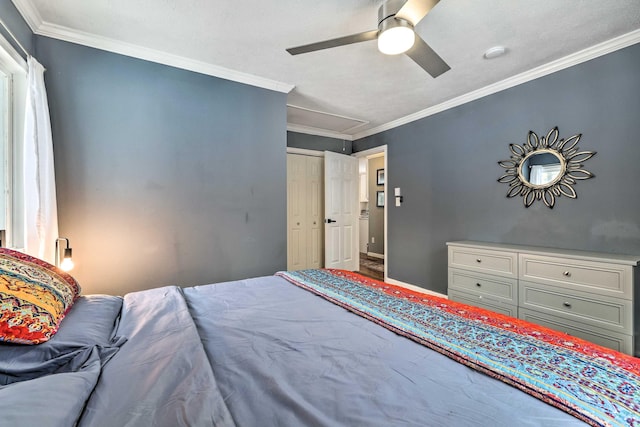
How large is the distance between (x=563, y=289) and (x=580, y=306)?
14 cm

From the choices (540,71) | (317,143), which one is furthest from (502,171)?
(317,143)

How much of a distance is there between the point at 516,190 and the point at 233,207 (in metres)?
2.86

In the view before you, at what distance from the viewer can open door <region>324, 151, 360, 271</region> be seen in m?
4.58

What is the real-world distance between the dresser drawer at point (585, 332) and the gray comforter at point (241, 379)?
1883mm

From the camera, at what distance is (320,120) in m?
4.14

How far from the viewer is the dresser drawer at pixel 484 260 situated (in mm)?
2482

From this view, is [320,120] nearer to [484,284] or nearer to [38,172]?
[484,284]

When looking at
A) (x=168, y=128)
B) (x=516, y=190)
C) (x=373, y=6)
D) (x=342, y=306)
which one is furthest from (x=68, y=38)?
(x=516, y=190)

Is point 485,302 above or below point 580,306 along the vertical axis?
below

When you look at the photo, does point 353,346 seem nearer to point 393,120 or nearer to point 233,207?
point 233,207

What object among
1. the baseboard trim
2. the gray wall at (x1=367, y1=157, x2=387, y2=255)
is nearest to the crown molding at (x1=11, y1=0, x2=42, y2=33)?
the baseboard trim

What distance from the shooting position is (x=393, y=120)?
4125 millimetres

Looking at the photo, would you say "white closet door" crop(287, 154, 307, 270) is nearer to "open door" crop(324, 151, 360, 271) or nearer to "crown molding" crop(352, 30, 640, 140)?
"open door" crop(324, 151, 360, 271)

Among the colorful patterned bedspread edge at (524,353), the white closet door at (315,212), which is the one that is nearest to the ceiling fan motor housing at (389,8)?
the colorful patterned bedspread edge at (524,353)
